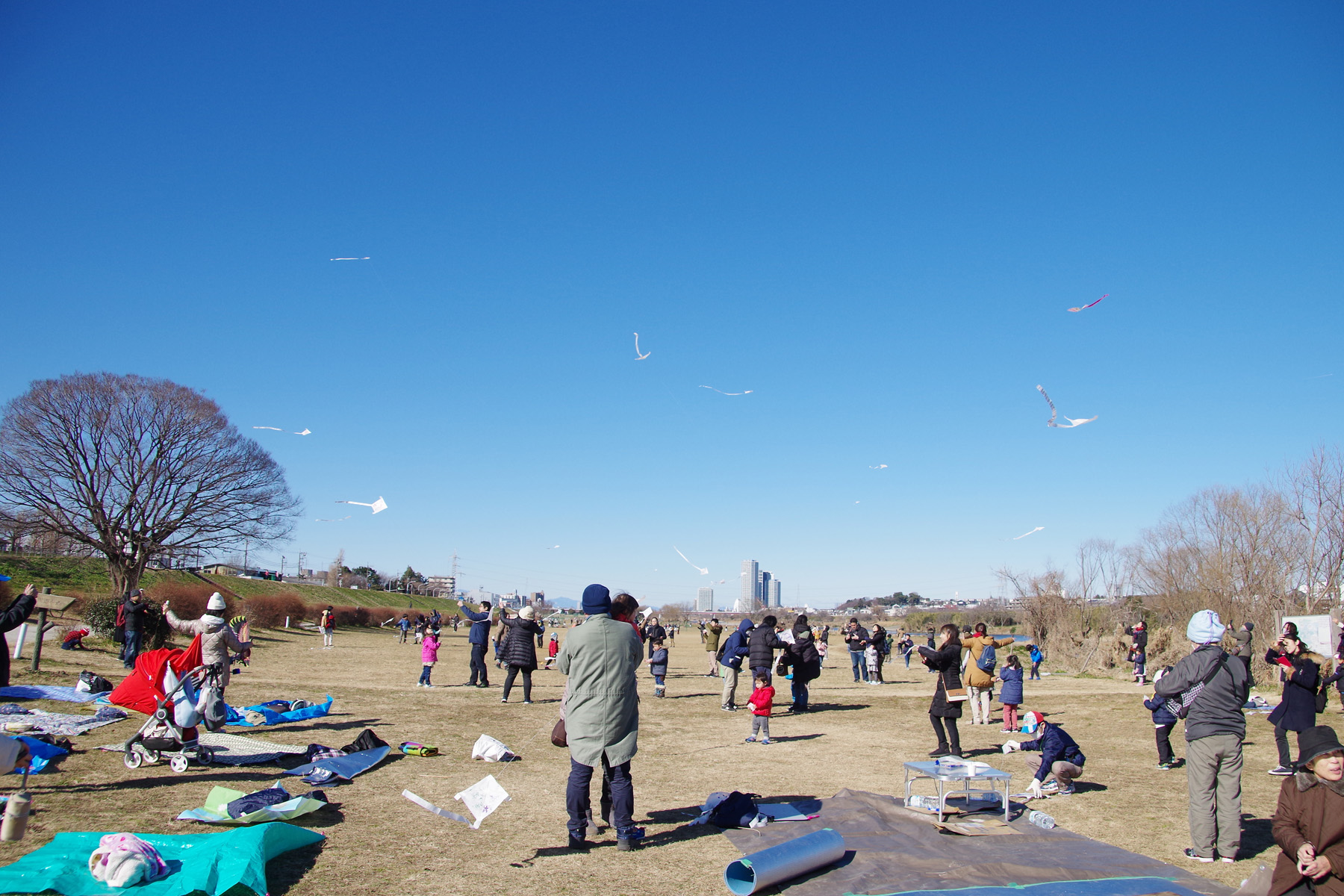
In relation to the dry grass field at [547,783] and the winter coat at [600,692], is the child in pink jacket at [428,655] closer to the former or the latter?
the dry grass field at [547,783]

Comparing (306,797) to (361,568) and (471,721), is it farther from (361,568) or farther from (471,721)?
(361,568)

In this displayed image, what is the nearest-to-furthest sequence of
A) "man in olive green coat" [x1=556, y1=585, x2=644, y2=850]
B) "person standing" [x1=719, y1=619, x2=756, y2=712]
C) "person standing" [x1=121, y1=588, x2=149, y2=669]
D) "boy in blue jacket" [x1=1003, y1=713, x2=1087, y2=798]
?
1. "man in olive green coat" [x1=556, y1=585, x2=644, y2=850]
2. "boy in blue jacket" [x1=1003, y1=713, x2=1087, y2=798]
3. "person standing" [x1=719, y1=619, x2=756, y2=712]
4. "person standing" [x1=121, y1=588, x2=149, y2=669]

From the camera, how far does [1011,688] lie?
13148mm

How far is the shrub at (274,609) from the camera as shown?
37.7 m

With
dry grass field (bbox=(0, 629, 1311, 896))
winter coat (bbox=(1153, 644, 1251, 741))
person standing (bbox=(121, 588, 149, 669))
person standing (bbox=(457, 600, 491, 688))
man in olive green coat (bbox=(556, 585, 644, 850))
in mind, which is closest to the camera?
dry grass field (bbox=(0, 629, 1311, 896))

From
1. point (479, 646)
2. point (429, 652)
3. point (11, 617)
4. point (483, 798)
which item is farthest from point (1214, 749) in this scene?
point (479, 646)

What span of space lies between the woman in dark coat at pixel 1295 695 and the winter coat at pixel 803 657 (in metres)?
7.25

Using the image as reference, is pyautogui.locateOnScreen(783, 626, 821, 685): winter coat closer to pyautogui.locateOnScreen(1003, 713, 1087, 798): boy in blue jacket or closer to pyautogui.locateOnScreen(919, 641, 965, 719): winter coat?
pyautogui.locateOnScreen(919, 641, 965, 719): winter coat

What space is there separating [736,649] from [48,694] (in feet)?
36.9

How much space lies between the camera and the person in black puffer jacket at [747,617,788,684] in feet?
42.8

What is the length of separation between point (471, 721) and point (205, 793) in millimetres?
5777

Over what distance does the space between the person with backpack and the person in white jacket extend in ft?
35.1

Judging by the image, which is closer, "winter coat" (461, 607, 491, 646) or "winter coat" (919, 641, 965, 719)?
"winter coat" (919, 641, 965, 719)

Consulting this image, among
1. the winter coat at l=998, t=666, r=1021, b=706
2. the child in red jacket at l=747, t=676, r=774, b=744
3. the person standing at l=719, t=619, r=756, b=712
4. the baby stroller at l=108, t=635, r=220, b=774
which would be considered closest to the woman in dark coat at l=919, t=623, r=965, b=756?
the child in red jacket at l=747, t=676, r=774, b=744
